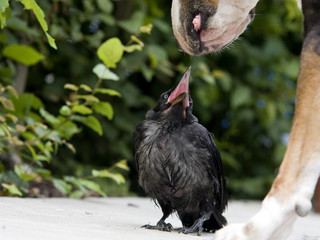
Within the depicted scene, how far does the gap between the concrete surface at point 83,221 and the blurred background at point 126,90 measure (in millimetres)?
267

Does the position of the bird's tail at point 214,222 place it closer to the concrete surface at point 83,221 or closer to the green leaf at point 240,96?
the concrete surface at point 83,221

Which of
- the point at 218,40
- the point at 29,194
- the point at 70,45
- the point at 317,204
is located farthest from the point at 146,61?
the point at 218,40

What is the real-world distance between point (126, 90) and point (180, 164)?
3093 millimetres

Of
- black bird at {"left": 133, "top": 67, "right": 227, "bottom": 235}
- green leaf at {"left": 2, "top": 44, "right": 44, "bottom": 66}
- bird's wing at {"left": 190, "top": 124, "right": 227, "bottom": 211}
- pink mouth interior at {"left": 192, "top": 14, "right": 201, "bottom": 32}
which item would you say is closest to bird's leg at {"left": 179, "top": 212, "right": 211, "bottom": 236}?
black bird at {"left": 133, "top": 67, "right": 227, "bottom": 235}

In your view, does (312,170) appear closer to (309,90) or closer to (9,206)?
(309,90)

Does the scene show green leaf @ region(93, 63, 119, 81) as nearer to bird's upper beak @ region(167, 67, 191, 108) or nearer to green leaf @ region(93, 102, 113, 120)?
green leaf @ region(93, 102, 113, 120)

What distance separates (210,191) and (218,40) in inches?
28.7

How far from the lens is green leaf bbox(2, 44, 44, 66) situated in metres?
4.78

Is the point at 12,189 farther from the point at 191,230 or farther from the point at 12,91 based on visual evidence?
the point at 191,230

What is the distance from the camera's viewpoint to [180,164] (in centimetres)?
329

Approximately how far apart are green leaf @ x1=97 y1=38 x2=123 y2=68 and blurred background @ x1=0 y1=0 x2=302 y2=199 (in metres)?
0.41

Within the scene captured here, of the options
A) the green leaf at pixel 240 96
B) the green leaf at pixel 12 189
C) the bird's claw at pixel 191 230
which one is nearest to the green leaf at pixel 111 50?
the green leaf at pixel 12 189

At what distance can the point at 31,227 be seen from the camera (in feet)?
8.77

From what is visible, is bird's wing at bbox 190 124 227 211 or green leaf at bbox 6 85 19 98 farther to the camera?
green leaf at bbox 6 85 19 98
